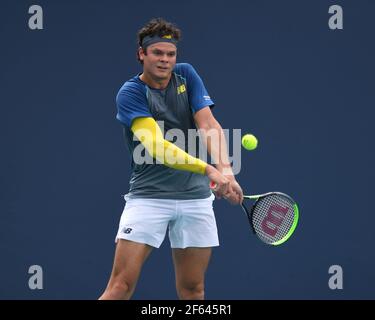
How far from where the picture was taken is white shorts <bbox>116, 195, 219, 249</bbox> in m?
5.21

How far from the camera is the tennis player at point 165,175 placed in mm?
5172

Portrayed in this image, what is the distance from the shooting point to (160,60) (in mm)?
5270

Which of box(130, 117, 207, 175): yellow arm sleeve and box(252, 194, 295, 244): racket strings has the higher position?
box(130, 117, 207, 175): yellow arm sleeve

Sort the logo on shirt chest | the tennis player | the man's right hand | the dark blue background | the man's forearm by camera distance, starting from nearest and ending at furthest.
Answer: the man's right hand
the tennis player
the man's forearm
the logo on shirt chest
the dark blue background

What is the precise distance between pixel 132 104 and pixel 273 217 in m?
1.00

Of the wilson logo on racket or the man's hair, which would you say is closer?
the man's hair

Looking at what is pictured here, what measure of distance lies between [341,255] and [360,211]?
34 cm

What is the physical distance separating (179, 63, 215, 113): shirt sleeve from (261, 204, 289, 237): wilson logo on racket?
2.19 ft

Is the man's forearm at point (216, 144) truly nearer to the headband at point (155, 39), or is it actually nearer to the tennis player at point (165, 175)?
the tennis player at point (165, 175)

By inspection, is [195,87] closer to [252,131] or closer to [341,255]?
[252,131]

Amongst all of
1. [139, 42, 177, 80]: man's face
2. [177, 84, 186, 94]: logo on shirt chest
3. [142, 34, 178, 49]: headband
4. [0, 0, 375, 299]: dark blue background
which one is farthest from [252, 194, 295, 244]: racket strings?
[0, 0, 375, 299]: dark blue background

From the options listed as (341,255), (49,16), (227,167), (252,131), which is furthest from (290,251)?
(49,16)

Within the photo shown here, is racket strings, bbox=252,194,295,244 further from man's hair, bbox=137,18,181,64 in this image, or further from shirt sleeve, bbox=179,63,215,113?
man's hair, bbox=137,18,181,64

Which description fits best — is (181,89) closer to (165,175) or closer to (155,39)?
(155,39)
